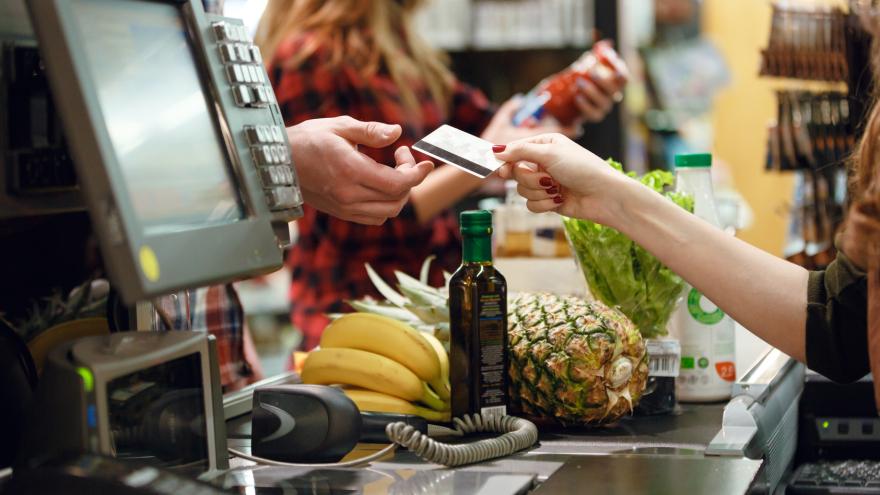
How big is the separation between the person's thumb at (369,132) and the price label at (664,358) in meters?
0.48

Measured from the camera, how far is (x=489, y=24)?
14.6 feet

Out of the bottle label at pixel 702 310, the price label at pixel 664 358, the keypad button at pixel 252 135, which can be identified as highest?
the keypad button at pixel 252 135

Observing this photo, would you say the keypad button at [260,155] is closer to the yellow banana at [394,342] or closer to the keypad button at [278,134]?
the keypad button at [278,134]

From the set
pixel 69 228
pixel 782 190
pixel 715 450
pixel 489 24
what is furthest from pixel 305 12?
pixel 782 190

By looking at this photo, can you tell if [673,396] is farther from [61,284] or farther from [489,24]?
[489,24]

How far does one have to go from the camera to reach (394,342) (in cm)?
154

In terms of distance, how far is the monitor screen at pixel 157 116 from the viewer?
96 cm

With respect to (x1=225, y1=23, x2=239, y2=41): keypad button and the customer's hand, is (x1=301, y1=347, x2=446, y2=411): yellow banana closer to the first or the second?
the customer's hand

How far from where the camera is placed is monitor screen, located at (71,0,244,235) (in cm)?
96

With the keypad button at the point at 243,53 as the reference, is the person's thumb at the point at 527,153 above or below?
below

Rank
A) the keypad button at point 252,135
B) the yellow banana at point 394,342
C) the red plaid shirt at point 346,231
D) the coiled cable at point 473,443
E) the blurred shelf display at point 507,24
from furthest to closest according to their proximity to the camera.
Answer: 1. the blurred shelf display at point 507,24
2. the red plaid shirt at point 346,231
3. the yellow banana at point 394,342
4. the coiled cable at point 473,443
5. the keypad button at point 252,135

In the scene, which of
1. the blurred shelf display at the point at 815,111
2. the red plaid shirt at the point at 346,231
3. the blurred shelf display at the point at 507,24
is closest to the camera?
the blurred shelf display at the point at 815,111

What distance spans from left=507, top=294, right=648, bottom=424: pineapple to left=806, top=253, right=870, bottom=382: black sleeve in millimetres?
226

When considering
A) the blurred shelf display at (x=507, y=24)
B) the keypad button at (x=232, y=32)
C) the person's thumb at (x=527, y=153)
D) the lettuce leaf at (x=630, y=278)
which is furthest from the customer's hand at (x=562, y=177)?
the blurred shelf display at (x=507, y=24)
